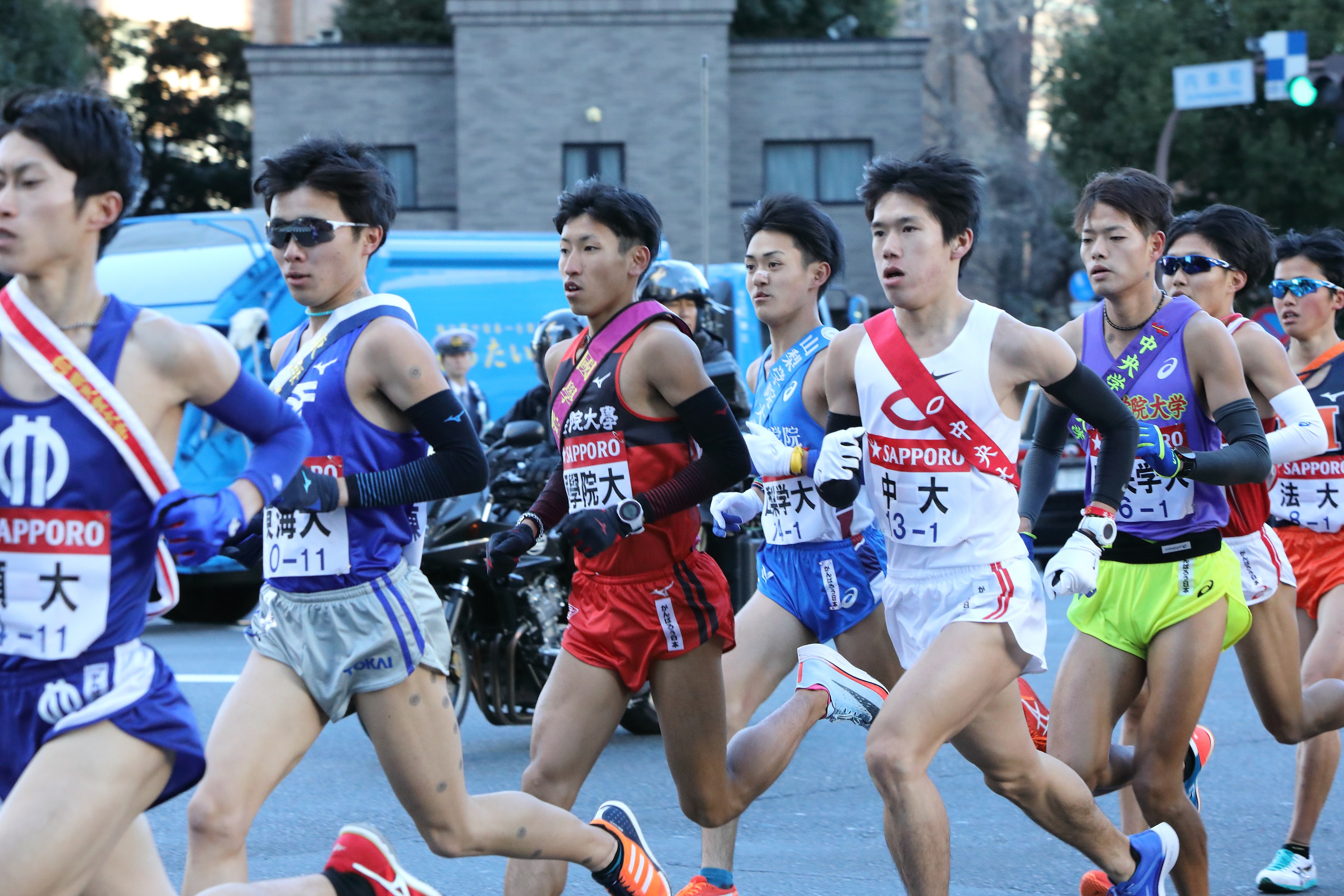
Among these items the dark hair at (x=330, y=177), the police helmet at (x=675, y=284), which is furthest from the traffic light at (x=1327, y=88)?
the dark hair at (x=330, y=177)

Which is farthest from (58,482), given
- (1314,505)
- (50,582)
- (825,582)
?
(1314,505)

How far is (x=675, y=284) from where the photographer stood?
7.91 m

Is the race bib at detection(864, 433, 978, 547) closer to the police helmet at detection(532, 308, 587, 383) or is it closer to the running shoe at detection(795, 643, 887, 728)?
the running shoe at detection(795, 643, 887, 728)

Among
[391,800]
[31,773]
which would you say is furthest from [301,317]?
[31,773]

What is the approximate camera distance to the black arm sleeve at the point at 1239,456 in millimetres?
4668

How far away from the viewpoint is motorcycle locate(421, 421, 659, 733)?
24.8ft

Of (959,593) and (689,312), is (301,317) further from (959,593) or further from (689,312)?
(959,593)

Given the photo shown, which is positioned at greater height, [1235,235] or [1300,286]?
[1235,235]

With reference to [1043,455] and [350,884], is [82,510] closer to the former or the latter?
[350,884]

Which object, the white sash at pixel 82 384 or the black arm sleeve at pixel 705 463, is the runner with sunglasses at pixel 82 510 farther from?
the black arm sleeve at pixel 705 463

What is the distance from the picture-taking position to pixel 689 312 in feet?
26.1

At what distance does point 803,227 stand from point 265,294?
293 inches

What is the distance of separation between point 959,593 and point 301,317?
884 centimetres

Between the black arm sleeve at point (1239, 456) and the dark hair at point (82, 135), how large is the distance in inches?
120
